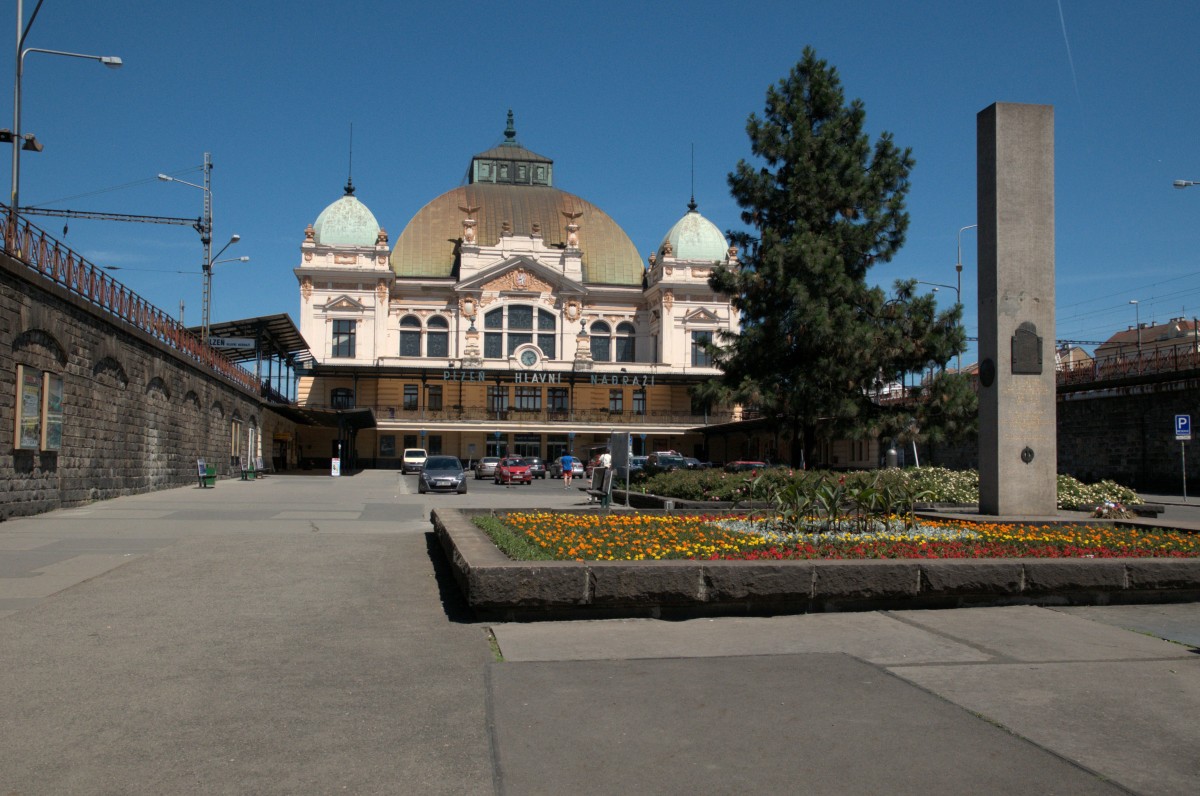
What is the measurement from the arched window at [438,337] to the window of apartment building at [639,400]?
52.4 ft

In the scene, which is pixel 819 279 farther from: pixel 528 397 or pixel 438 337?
pixel 438 337

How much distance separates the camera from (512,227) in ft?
287

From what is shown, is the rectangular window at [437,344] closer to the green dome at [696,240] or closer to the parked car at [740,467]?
the green dome at [696,240]

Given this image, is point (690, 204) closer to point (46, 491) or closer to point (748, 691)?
point (46, 491)

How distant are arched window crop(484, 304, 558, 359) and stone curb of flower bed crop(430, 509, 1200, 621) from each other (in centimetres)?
7293

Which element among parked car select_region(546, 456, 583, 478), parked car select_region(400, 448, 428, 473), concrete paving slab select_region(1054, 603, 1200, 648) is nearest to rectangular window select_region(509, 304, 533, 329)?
parked car select_region(546, 456, 583, 478)

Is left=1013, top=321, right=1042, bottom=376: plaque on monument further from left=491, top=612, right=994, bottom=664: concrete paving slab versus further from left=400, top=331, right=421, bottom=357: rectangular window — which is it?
left=400, top=331, right=421, bottom=357: rectangular window

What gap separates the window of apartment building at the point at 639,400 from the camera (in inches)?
3191

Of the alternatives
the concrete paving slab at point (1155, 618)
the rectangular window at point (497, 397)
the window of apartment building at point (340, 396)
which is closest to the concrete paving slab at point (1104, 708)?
the concrete paving slab at point (1155, 618)

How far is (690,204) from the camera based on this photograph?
92.2 meters

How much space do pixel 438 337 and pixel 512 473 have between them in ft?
123

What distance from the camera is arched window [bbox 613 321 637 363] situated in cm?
8775

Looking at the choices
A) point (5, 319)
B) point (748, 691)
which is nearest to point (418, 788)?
point (748, 691)

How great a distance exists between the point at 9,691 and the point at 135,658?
1.02m
